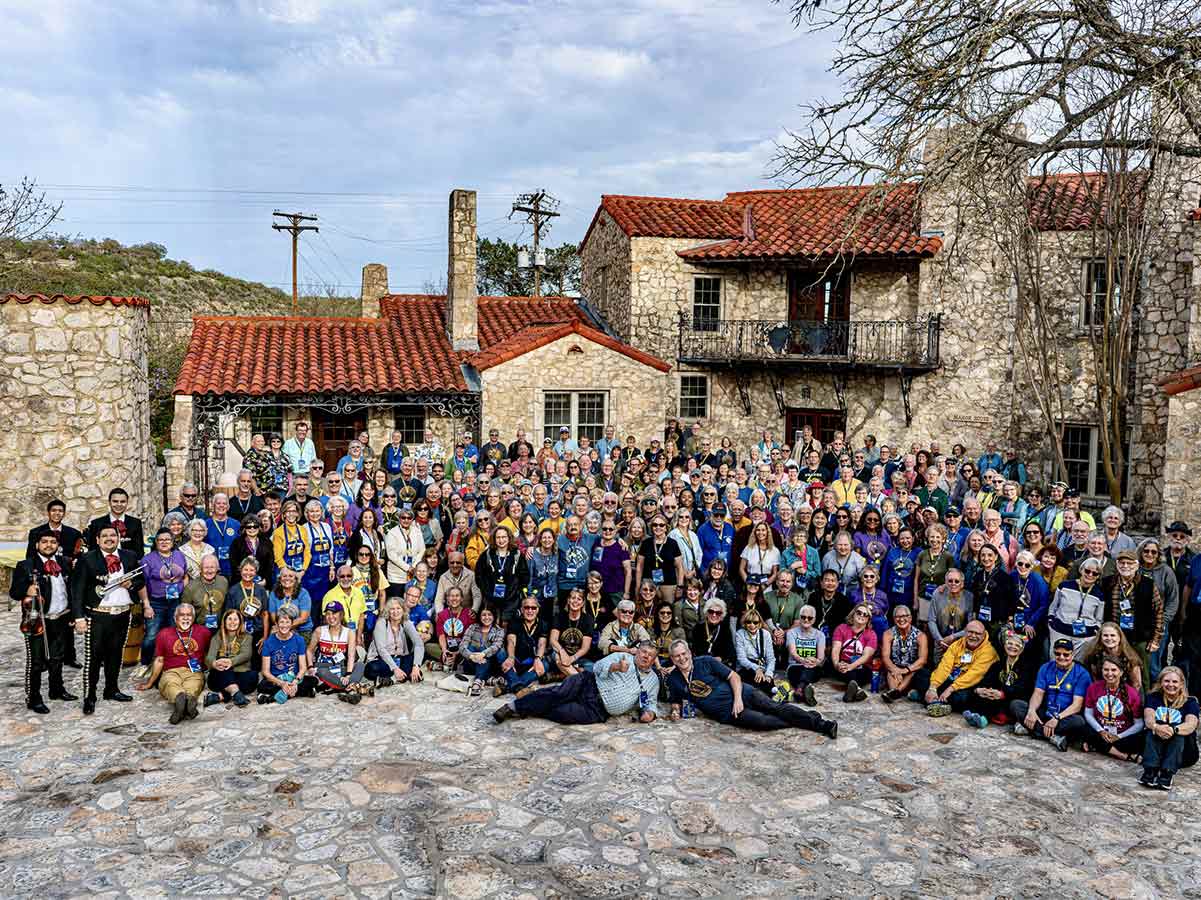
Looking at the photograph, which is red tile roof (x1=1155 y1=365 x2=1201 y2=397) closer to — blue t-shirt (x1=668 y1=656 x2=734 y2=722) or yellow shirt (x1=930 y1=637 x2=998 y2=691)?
yellow shirt (x1=930 y1=637 x2=998 y2=691)

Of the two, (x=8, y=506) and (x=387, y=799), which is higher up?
(x=8, y=506)

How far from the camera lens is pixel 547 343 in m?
18.2

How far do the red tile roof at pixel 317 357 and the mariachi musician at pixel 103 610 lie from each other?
8919 millimetres

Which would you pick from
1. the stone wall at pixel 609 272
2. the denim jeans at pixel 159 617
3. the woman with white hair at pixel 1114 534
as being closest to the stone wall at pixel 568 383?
the stone wall at pixel 609 272

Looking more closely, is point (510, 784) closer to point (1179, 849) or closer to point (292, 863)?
point (292, 863)

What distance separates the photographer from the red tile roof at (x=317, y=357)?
17438 mm

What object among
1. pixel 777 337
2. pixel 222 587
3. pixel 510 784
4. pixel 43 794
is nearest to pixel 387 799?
pixel 510 784

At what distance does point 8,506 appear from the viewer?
1176 cm

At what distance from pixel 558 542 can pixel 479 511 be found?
1.19 meters

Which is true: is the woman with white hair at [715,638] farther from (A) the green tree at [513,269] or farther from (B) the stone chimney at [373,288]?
(A) the green tree at [513,269]

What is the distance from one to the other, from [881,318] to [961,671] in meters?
12.3

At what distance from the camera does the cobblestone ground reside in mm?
5688

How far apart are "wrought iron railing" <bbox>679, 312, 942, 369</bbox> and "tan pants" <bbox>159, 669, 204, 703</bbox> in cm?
1353

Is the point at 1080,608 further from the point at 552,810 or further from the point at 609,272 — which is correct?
the point at 609,272
